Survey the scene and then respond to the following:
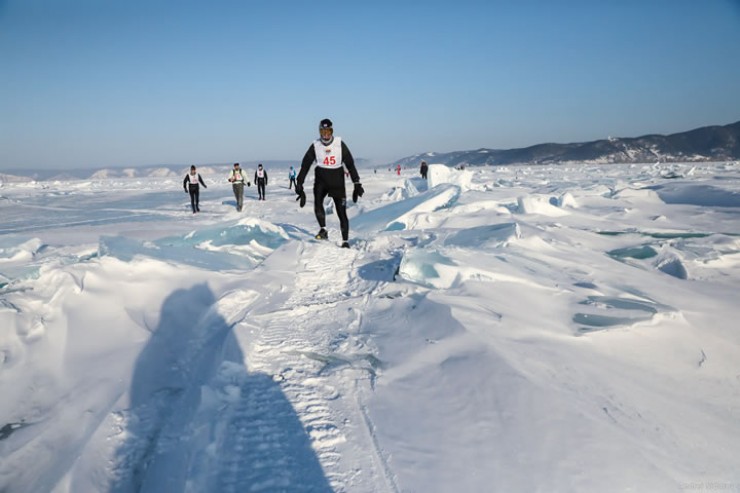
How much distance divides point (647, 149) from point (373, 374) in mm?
160193

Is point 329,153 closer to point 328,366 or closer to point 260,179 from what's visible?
point 328,366

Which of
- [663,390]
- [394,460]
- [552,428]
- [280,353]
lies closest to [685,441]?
[663,390]

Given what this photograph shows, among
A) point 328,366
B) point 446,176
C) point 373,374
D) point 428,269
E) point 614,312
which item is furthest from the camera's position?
point 446,176

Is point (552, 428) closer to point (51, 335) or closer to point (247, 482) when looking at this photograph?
point (247, 482)

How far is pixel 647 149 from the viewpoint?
127312 mm

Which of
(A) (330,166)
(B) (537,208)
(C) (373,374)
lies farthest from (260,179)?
(C) (373,374)

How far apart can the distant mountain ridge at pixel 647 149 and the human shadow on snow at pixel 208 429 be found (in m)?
125

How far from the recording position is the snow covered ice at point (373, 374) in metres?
1.26

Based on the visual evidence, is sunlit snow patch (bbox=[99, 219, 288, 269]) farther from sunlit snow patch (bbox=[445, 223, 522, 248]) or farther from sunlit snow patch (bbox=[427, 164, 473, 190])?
sunlit snow patch (bbox=[427, 164, 473, 190])

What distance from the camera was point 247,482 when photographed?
1252 mm

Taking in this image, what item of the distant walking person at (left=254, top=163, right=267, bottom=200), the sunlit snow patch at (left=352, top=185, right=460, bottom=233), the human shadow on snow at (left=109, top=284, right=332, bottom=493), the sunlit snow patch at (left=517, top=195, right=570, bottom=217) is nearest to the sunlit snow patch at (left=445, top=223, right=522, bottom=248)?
the sunlit snow patch at (left=352, top=185, right=460, bottom=233)

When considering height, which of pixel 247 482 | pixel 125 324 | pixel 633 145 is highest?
pixel 633 145

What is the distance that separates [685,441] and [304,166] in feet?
15.5

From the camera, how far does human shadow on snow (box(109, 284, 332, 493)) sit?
1275 mm
